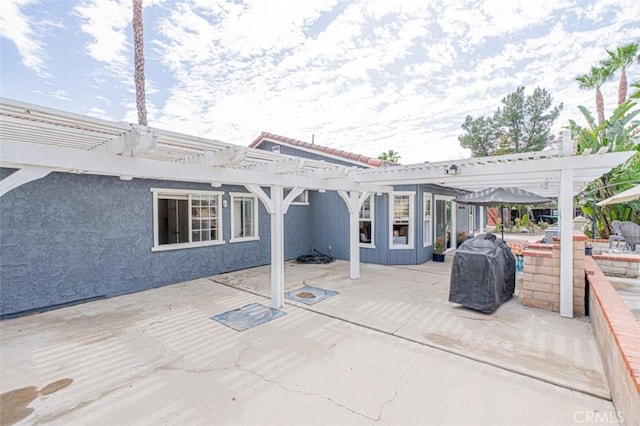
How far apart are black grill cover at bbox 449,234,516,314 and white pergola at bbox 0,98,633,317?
93cm

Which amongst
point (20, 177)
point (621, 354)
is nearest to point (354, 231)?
point (621, 354)

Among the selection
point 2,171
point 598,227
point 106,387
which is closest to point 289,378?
point 106,387

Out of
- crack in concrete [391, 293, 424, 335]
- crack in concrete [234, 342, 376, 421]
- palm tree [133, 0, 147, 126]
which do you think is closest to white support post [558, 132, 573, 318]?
crack in concrete [391, 293, 424, 335]

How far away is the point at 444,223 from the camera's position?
11172 mm

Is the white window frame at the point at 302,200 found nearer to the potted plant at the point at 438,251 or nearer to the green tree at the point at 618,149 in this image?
the potted plant at the point at 438,251

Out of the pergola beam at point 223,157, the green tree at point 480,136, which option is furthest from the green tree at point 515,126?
the pergola beam at point 223,157

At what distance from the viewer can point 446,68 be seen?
9.48 metres

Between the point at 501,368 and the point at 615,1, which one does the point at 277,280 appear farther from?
the point at 615,1

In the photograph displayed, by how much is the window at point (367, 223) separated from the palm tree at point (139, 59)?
8.36 metres

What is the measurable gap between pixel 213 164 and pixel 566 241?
6.01m

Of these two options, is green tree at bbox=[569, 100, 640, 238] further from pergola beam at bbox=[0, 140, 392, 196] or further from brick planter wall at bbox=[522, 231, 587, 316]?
pergola beam at bbox=[0, 140, 392, 196]

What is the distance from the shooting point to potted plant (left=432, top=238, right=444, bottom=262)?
9852mm

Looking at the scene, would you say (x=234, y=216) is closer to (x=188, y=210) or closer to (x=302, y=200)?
(x=188, y=210)

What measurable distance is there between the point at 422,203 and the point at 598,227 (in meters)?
7.45
